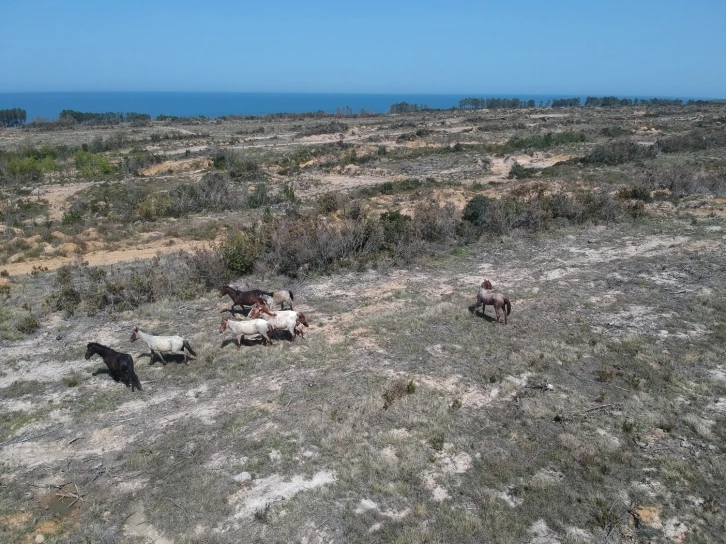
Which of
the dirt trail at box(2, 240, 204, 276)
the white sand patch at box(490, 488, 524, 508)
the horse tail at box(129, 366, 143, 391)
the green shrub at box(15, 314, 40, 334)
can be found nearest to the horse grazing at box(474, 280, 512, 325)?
the white sand patch at box(490, 488, 524, 508)

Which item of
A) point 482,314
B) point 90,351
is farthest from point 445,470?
point 90,351

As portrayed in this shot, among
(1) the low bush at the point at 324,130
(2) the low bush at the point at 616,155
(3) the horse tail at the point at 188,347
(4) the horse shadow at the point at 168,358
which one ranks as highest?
(1) the low bush at the point at 324,130

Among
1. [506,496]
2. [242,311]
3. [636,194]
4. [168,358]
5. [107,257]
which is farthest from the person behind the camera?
[636,194]

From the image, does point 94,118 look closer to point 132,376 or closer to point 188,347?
point 188,347

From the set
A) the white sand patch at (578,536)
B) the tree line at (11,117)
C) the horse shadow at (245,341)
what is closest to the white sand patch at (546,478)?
the white sand patch at (578,536)

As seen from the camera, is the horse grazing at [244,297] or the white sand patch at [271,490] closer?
the white sand patch at [271,490]

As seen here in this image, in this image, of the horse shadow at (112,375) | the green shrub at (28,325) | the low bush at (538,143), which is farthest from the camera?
the low bush at (538,143)

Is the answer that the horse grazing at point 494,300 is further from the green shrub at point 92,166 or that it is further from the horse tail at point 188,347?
the green shrub at point 92,166

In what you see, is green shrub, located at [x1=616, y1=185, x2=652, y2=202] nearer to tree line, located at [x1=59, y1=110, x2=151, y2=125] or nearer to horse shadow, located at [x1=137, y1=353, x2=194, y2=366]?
horse shadow, located at [x1=137, y1=353, x2=194, y2=366]
